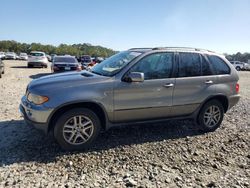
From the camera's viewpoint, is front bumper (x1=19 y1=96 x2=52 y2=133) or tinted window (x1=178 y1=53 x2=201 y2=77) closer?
front bumper (x1=19 y1=96 x2=52 y2=133)

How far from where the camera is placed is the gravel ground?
3.50m

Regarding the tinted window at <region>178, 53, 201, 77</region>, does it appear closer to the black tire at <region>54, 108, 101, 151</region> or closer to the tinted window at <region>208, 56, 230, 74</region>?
the tinted window at <region>208, 56, 230, 74</region>

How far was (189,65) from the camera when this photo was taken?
17.1 feet

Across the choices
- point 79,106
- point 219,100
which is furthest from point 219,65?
point 79,106

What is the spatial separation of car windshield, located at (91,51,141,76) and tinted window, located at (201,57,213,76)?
1488 mm

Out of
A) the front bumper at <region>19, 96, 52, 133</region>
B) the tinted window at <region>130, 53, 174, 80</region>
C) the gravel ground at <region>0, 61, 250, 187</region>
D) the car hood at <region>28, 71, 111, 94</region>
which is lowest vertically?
the gravel ground at <region>0, 61, 250, 187</region>

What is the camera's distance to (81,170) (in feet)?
12.2

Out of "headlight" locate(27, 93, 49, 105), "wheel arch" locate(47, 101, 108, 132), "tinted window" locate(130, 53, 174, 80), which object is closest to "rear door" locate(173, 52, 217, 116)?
"tinted window" locate(130, 53, 174, 80)

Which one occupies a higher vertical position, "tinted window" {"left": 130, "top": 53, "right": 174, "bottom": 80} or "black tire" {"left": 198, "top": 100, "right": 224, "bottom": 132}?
"tinted window" {"left": 130, "top": 53, "right": 174, "bottom": 80}

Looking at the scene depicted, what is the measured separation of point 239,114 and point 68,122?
210 inches

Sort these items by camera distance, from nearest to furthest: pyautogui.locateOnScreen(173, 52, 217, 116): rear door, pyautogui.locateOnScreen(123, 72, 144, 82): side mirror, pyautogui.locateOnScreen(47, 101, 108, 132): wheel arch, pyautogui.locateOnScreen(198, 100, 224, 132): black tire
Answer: pyautogui.locateOnScreen(47, 101, 108, 132): wheel arch → pyautogui.locateOnScreen(123, 72, 144, 82): side mirror → pyautogui.locateOnScreen(173, 52, 217, 116): rear door → pyautogui.locateOnScreen(198, 100, 224, 132): black tire

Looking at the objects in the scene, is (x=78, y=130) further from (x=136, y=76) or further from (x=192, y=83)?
(x=192, y=83)

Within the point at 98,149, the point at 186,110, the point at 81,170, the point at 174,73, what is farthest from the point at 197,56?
the point at 81,170

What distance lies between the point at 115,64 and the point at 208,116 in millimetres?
2372
